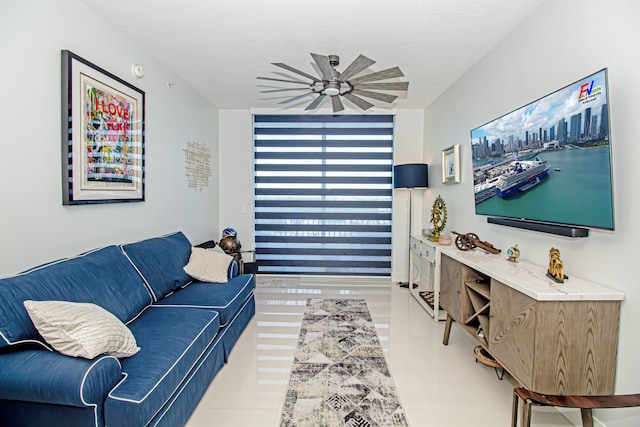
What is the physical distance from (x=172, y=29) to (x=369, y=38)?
1658mm

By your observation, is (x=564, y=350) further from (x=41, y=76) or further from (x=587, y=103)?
(x=41, y=76)

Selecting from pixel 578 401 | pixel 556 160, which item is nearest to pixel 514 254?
pixel 556 160

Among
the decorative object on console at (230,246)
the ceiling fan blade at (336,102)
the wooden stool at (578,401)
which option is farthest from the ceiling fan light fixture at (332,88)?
the wooden stool at (578,401)

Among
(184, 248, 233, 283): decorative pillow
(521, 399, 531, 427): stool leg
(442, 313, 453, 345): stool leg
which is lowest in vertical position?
(442, 313, 453, 345): stool leg

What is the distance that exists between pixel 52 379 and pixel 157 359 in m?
0.46

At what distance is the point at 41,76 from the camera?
2.05 metres

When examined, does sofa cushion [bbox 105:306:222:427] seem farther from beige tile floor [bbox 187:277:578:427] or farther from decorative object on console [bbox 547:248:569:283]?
decorative object on console [bbox 547:248:569:283]

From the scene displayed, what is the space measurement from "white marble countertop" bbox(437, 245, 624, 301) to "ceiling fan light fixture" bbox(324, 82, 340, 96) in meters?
1.87

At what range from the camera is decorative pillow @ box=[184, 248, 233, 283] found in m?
3.20

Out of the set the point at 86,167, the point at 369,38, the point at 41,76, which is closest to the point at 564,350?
the point at 369,38

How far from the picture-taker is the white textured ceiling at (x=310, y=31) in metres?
2.39

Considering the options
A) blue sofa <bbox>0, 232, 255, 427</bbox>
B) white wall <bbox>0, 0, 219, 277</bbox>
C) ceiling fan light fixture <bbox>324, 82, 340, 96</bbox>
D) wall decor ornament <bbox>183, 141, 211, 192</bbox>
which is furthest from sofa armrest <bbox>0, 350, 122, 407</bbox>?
wall decor ornament <bbox>183, 141, 211, 192</bbox>

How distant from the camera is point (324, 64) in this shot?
2531 millimetres

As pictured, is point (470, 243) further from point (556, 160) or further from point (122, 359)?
point (122, 359)
